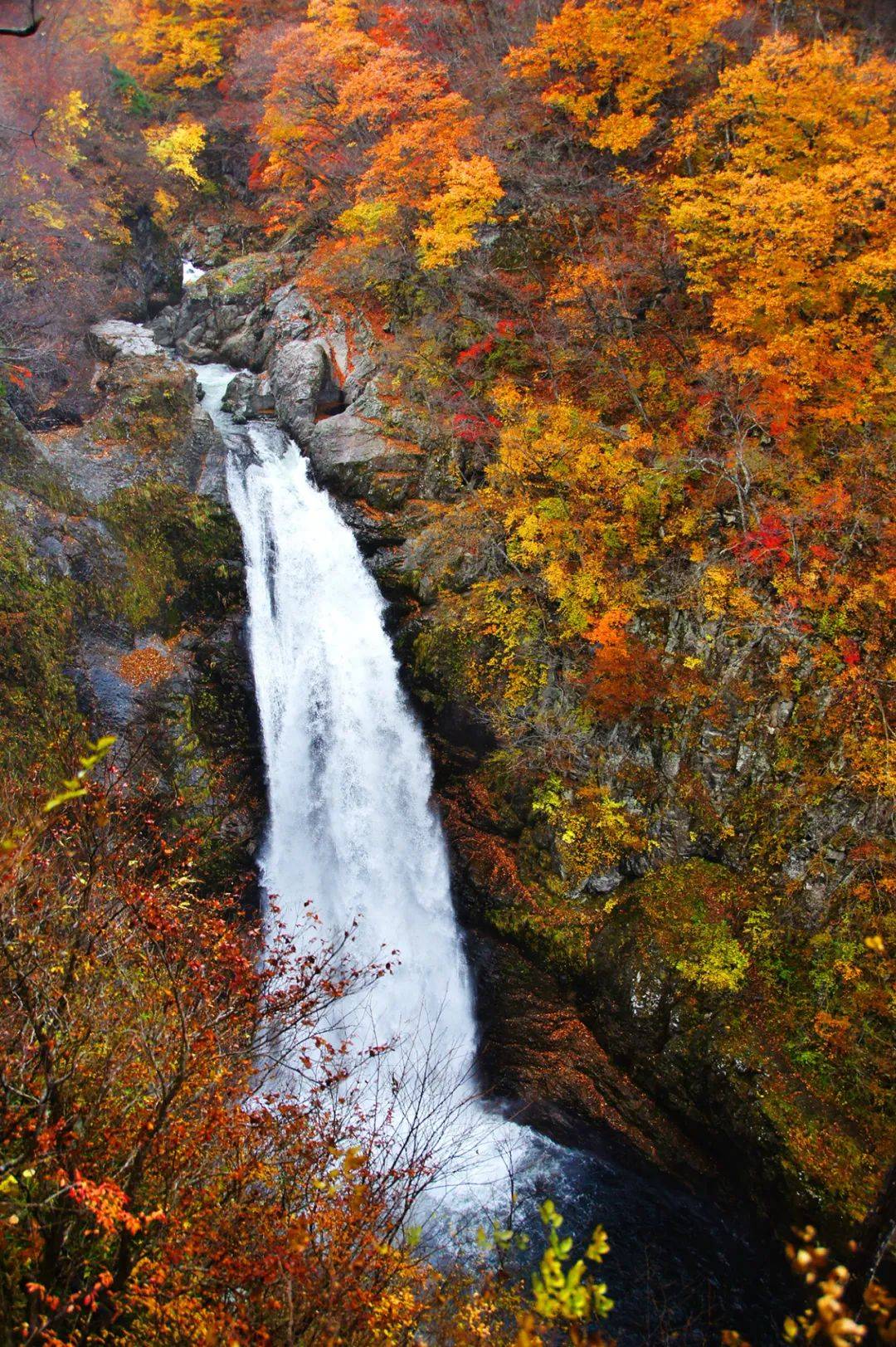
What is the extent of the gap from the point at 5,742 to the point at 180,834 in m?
3.31

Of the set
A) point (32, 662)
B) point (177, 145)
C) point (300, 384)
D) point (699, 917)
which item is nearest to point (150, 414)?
point (300, 384)

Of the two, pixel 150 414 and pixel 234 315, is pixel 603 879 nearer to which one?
pixel 150 414

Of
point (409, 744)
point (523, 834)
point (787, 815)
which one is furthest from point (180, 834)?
point (787, 815)

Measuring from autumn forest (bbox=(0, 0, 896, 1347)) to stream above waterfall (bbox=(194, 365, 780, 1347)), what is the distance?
87 mm

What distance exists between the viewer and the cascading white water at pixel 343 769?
43.0 ft

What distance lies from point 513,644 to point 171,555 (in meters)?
7.39

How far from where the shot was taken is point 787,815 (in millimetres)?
11070

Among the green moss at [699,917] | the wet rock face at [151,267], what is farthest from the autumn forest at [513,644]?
the wet rock face at [151,267]

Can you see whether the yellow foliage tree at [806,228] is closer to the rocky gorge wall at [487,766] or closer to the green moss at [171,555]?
the rocky gorge wall at [487,766]

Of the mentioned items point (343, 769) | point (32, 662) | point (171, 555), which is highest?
point (171, 555)

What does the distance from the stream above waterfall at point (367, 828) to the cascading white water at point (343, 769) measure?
3cm

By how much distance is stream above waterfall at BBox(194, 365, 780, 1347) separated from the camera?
1037 centimetres

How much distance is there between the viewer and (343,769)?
46.2ft

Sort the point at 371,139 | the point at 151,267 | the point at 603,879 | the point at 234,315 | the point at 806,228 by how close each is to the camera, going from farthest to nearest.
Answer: the point at 151,267
the point at 234,315
the point at 371,139
the point at 603,879
the point at 806,228
